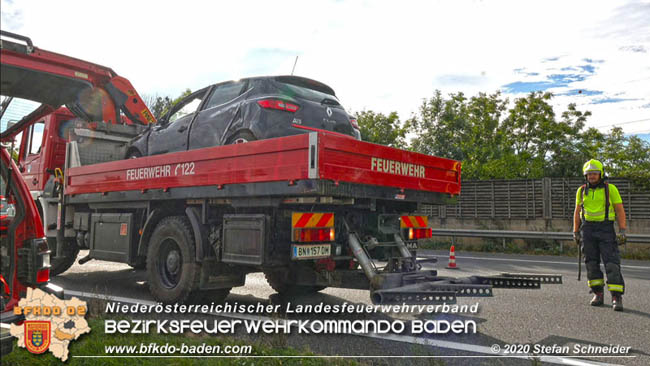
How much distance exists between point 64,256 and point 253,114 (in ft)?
14.3

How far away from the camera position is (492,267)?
1028cm

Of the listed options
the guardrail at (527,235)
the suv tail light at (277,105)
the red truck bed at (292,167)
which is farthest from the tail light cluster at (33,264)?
the guardrail at (527,235)

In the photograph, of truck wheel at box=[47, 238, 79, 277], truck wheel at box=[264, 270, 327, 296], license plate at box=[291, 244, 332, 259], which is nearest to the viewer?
license plate at box=[291, 244, 332, 259]

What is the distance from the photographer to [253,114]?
241 inches

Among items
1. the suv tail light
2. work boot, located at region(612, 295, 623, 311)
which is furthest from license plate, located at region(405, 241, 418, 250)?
work boot, located at region(612, 295, 623, 311)

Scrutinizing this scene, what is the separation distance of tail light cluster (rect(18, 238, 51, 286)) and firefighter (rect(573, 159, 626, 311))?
19.4ft

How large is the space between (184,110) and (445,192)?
13.0 feet

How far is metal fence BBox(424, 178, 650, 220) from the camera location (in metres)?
14.6

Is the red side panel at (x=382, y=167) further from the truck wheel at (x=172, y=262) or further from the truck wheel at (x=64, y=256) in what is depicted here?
the truck wheel at (x=64, y=256)

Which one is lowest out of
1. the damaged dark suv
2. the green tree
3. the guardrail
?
the guardrail

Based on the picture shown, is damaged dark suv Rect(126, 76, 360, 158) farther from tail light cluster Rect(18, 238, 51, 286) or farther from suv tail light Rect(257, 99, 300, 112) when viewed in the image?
tail light cluster Rect(18, 238, 51, 286)

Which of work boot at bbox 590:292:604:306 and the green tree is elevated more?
the green tree

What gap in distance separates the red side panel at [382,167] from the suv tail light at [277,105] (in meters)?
1.52

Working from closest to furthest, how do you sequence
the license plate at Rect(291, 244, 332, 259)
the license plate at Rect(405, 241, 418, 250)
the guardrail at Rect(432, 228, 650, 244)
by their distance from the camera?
the license plate at Rect(291, 244, 332, 259) → the license plate at Rect(405, 241, 418, 250) → the guardrail at Rect(432, 228, 650, 244)
